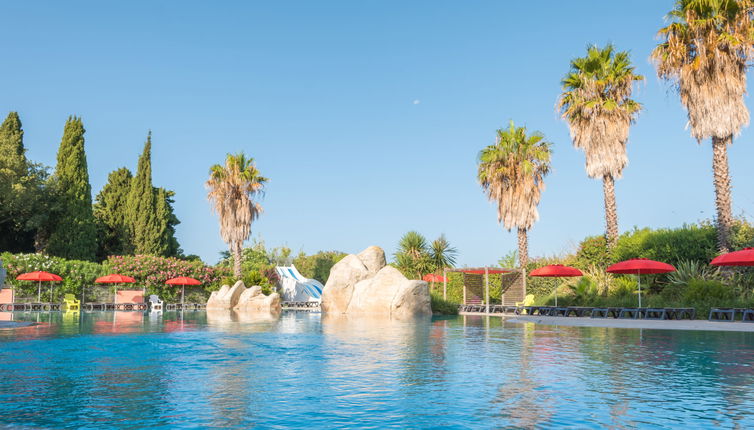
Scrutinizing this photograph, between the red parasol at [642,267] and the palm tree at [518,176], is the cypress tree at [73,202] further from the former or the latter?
the red parasol at [642,267]

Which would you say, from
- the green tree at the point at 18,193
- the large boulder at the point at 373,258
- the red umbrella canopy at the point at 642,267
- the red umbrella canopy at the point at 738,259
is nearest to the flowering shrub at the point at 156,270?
the green tree at the point at 18,193

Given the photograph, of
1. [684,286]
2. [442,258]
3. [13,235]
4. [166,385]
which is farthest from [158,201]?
[166,385]

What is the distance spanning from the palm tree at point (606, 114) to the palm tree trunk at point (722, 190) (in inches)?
240

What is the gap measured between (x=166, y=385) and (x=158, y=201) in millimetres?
43439

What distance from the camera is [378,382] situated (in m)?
9.84

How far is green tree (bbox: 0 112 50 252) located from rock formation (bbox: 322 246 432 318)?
74.8 feet

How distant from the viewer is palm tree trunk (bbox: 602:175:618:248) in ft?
101

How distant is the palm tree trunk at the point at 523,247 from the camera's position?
36.4 metres

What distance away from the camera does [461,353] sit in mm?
13625

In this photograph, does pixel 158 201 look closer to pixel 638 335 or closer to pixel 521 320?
pixel 521 320

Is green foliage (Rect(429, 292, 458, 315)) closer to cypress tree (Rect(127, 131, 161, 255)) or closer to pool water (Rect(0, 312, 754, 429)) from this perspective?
pool water (Rect(0, 312, 754, 429))

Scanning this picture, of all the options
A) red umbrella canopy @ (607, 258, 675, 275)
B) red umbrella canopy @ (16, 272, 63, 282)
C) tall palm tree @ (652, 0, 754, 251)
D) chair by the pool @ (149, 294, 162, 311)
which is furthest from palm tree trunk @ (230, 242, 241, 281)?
tall palm tree @ (652, 0, 754, 251)

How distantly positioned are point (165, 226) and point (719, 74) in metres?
40.7

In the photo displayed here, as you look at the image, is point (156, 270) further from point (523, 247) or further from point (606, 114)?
point (606, 114)
